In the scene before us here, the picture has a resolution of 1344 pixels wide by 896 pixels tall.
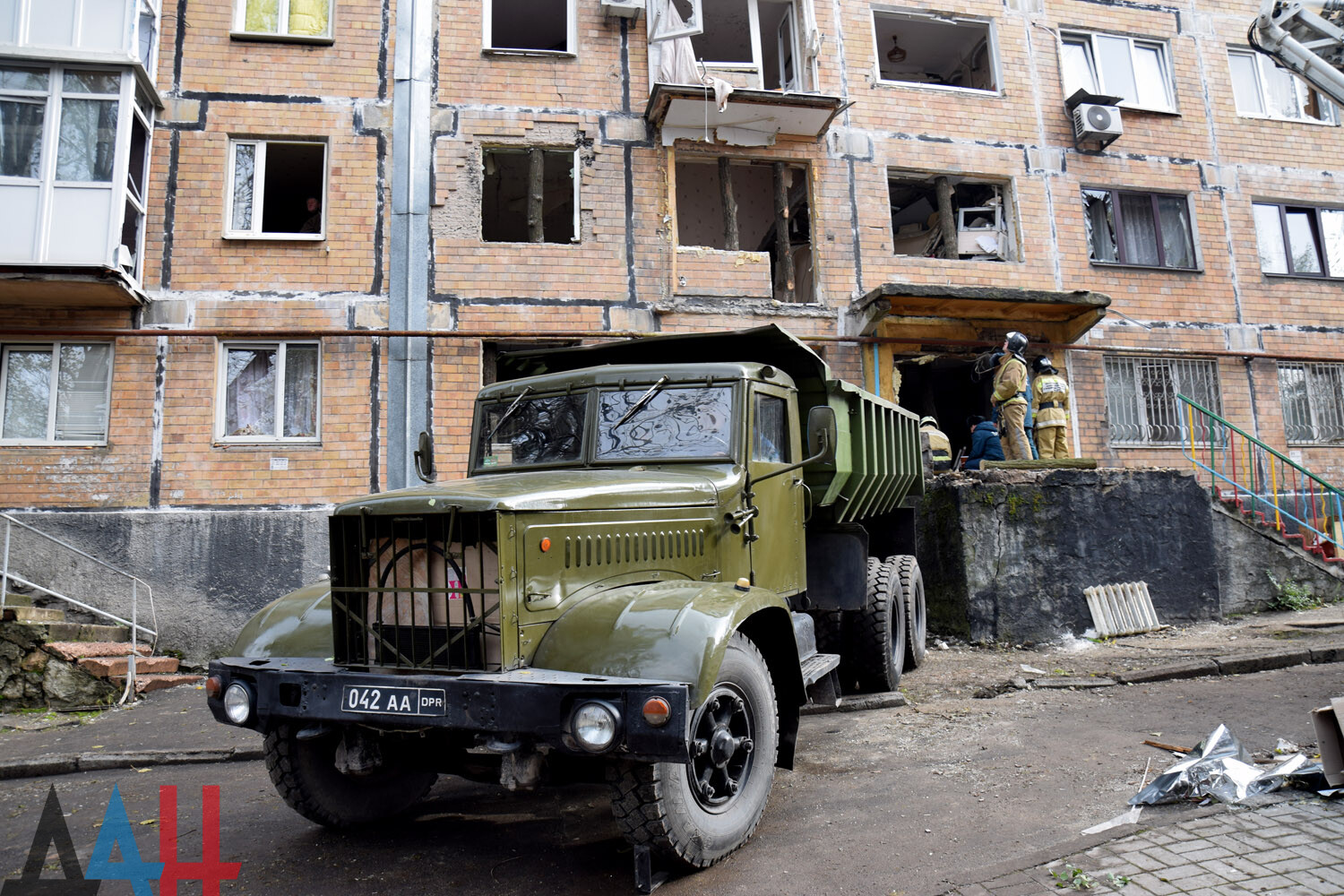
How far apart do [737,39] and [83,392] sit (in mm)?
11425

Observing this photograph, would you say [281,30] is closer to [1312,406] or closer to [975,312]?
[975,312]

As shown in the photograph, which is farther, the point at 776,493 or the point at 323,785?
the point at 776,493

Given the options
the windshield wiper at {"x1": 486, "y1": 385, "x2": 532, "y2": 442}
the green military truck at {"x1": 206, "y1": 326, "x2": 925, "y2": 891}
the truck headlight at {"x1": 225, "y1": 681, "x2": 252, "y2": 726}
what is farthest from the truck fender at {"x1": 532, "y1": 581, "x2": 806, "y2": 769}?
the windshield wiper at {"x1": 486, "y1": 385, "x2": 532, "y2": 442}

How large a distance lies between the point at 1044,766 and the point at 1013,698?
78.7 inches

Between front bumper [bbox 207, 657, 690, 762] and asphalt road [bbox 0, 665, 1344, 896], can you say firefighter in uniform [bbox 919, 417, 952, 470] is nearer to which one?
asphalt road [bbox 0, 665, 1344, 896]

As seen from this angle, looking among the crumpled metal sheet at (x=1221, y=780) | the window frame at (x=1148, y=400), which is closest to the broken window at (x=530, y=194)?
the window frame at (x=1148, y=400)

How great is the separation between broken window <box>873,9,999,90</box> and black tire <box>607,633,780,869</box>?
41.0 ft

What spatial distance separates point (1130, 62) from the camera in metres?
14.2

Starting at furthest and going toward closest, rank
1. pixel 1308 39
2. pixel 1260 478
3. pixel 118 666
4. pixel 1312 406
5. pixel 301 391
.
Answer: pixel 1312 406, pixel 1260 478, pixel 301 391, pixel 1308 39, pixel 118 666

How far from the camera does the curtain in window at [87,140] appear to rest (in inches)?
392

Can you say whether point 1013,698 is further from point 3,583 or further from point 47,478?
point 47,478

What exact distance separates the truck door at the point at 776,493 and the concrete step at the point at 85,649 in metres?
7.33

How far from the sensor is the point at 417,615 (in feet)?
11.5

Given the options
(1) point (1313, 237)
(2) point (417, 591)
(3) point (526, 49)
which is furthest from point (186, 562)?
(1) point (1313, 237)
